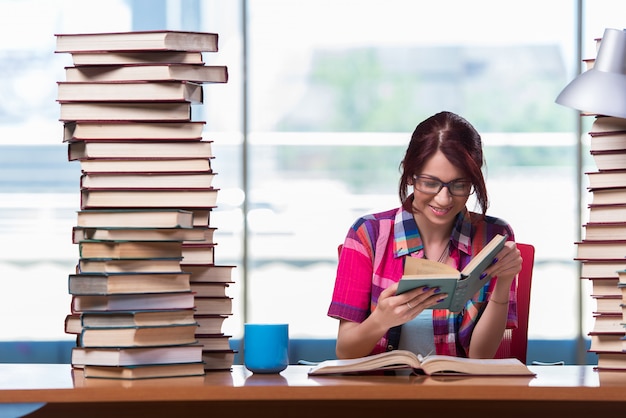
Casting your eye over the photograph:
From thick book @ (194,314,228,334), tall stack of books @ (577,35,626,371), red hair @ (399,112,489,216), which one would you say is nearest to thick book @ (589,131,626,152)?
tall stack of books @ (577,35,626,371)

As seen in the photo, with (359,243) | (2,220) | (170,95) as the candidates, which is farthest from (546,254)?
(170,95)

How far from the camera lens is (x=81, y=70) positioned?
6.48ft

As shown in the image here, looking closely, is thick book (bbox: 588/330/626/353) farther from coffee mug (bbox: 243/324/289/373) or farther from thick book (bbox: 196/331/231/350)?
thick book (bbox: 196/331/231/350)

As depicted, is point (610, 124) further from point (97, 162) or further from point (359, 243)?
point (97, 162)

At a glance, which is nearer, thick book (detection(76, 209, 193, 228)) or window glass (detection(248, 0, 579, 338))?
thick book (detection(76, 209, 193, 228))

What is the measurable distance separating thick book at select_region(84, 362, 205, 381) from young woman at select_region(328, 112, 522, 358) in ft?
1.55

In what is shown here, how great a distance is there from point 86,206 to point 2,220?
260 cm

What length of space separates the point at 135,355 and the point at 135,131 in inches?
17.7

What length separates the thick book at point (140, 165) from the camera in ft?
6.32

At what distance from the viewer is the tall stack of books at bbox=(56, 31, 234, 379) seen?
73.0 inches

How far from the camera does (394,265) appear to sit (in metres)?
2.48

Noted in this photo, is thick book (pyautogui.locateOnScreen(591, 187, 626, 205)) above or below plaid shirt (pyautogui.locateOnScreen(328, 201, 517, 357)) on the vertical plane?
above

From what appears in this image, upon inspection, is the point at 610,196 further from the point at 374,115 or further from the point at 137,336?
the point at 374,115

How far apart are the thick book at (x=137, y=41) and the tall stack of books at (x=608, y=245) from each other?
84 centimetres
